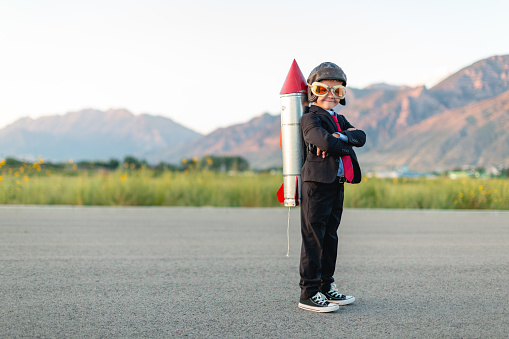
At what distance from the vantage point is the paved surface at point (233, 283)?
3953 mm

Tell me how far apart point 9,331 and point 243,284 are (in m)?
2.32

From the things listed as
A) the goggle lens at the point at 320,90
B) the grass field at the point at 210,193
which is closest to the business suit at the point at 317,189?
the goggle lens at the point at 320,90

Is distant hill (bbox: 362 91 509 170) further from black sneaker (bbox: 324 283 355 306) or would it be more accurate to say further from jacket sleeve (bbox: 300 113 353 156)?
jacket sleeve (bbox: 300 113 353 156)

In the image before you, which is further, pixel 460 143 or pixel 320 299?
pixel 460 143

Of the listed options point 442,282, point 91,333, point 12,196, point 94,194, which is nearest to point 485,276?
point 442,282

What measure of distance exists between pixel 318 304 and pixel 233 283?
136 cm

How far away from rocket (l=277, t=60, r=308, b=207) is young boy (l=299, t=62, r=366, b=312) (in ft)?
0.24

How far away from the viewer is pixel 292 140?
4465 millimetres

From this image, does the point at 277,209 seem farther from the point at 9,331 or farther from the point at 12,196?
the point at 9,331

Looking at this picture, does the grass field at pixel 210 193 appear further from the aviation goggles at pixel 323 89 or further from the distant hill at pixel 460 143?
the distant hill at pixel 460 143

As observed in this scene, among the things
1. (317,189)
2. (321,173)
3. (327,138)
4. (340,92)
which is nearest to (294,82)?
(340,92)

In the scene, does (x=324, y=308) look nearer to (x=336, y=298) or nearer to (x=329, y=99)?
(x=336, y=298)

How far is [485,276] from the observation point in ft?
19.4

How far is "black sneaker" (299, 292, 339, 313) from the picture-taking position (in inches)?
171
